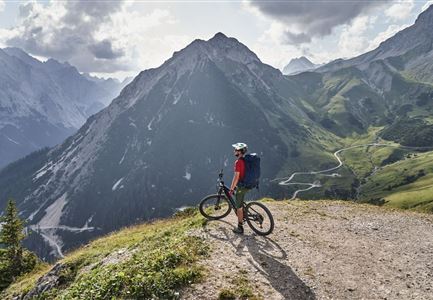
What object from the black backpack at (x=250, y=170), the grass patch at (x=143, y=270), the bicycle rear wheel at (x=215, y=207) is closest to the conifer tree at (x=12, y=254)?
the grass patch at (x=143, y=270)

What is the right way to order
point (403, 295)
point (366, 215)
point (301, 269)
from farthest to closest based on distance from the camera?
point (366, 215), point (301, 269), point (403, 295)

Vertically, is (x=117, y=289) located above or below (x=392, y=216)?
above

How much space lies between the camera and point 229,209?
24844mm

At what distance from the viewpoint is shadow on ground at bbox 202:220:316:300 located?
54.3ft

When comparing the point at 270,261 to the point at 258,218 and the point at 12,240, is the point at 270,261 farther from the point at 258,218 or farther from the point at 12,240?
the point at 12,240

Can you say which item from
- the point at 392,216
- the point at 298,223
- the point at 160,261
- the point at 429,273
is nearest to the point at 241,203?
the point at 298,223

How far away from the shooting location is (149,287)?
606 inches

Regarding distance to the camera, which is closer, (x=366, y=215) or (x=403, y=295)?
(x=403, y=295)

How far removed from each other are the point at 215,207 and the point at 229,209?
1188mm

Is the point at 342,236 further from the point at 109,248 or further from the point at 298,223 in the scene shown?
the point at 109,248

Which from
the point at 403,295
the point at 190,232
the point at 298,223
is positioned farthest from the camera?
the point at 298,223

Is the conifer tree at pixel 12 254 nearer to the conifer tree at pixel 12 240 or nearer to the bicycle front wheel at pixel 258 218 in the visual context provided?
the conifer tree at pixel 12 240

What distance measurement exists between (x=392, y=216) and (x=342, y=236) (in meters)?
8.13

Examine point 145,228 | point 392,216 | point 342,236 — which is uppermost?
point 145,228
